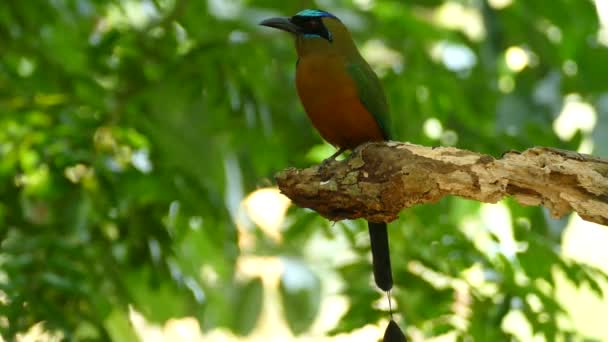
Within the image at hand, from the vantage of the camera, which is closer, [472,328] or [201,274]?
[472,328]

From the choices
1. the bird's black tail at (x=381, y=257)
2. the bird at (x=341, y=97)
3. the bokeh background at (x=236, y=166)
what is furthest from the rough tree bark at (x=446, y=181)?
the bokeh background at (x=236, y=166)

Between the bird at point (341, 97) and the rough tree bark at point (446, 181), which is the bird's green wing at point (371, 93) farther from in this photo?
the rough tree bark at point (446, 181)

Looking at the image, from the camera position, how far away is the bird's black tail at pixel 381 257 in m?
3.38

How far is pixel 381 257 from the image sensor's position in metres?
3.39

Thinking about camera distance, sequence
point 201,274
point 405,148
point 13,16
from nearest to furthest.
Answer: point 405,148, point 13,16, point 201,274

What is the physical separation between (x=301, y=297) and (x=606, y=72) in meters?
1.88

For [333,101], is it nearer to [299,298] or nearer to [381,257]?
[381,257]

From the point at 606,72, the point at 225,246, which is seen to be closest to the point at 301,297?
the point at 225,246

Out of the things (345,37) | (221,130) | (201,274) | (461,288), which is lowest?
(201,274)

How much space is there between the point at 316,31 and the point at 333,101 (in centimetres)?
48

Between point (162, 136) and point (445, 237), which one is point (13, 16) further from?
point (445, 237)

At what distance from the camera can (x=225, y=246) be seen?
14.9 feet

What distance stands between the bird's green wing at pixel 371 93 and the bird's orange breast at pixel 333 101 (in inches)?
0.7

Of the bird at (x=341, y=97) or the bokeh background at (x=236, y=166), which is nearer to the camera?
the bird at (x=341, y=97)
